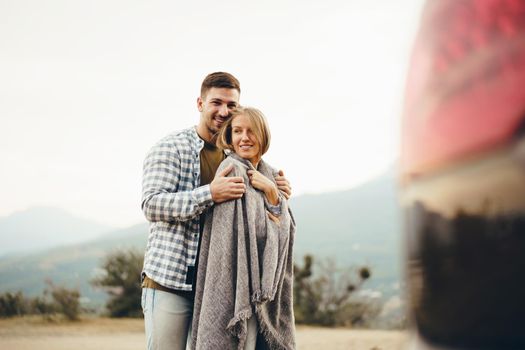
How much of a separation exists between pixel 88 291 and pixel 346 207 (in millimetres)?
31778

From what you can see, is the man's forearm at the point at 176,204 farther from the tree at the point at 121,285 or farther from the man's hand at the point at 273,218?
the tree at the point at 121,285

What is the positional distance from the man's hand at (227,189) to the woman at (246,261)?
29 millimetres

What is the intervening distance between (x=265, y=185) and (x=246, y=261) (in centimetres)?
33

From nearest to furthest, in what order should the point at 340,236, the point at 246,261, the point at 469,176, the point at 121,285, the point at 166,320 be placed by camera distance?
the point at 469,176, the point at 246,261, the point at 166,320, the point at 121,285, the point at 340,236

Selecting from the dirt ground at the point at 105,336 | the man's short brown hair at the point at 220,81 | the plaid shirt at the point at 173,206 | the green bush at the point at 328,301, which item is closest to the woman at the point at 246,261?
the plaid shirt at the point at 173,206

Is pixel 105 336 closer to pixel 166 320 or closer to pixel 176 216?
pixel 166 320

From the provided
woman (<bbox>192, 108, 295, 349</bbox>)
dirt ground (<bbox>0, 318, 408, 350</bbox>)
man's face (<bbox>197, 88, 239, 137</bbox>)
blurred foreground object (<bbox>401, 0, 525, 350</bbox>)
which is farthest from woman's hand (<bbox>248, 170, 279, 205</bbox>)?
dirt ground (<bbox>0, 318, 408, 350</bbox>)

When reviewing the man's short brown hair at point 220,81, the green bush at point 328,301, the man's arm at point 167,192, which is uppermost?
the man's short brown hair at point 220,81

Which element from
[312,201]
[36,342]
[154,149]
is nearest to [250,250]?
[154,149]

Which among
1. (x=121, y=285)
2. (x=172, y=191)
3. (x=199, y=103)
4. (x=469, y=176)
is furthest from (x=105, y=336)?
(x=469, y=176)

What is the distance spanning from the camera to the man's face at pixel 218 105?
2.62 metres

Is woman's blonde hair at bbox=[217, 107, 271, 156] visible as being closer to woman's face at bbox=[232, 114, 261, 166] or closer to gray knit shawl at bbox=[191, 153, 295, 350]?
woman's face at bbox=[232, 114, 261, 166]

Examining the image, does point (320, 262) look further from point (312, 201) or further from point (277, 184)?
point (312, 201)

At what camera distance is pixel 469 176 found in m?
0.54
